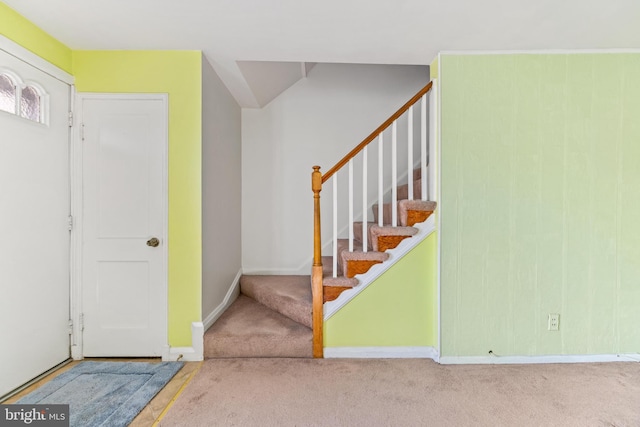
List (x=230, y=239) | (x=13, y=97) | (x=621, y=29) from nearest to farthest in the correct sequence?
(x=13, y=97) → (x=621, y=29) → (x=230, y=239)

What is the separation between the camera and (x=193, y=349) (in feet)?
7.79

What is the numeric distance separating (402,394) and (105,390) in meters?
1.90

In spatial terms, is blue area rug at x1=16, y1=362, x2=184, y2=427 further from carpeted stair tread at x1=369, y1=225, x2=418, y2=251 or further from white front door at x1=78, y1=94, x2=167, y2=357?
carpeted stair tread at x1=369, y1=225, x2=418, y2=251

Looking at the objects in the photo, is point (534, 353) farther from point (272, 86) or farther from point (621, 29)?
point (272, 86)

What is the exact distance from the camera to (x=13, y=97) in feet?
6.29

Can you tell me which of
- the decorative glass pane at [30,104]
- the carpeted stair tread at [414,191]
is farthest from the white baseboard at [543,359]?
the decorative glass pane at [30,104]

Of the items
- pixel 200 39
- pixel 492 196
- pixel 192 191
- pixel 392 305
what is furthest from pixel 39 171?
pixel 492 196

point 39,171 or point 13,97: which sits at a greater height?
point 13,97

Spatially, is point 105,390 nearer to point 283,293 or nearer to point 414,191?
point 283,293

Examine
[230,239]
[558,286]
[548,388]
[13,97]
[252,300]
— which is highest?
[13,97]

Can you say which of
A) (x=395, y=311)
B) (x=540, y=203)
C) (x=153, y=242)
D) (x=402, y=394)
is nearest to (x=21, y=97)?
(x=153, y=242)

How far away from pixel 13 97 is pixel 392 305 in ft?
9.61

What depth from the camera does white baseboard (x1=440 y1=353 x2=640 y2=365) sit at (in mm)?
2365

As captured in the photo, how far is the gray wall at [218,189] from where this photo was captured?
248 cm
